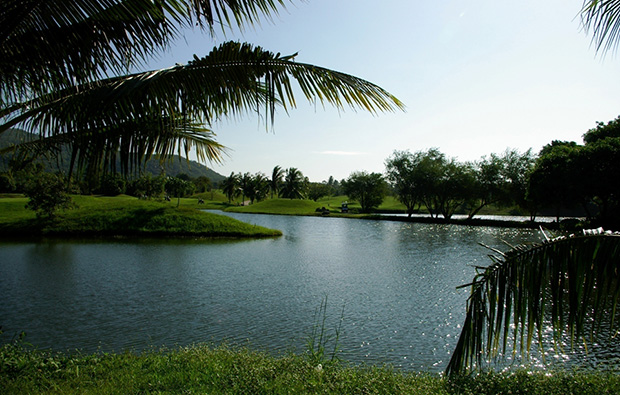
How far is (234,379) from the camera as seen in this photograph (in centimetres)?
605

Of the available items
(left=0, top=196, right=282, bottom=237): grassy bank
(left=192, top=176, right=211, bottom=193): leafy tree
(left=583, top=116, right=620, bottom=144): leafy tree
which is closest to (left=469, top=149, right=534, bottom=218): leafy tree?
(left=583, top=116, right=620, bottom=144): leafy tree

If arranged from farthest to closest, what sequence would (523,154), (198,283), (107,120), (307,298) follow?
(523,154) < (198,283) < (307,298) < (107,120)

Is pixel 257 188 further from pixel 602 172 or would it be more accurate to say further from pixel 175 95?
pixel 175 95

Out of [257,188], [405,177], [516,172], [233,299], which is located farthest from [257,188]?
[233,299]

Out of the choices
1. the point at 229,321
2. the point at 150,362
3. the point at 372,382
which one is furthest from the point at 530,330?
the point at 229,321

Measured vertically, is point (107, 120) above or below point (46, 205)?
above

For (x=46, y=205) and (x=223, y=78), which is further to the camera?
(x=46, y=205)

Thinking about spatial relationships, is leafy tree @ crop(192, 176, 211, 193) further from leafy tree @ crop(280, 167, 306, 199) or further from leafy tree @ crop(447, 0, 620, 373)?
leafy tree @ crop(447, 0, 620, 373)

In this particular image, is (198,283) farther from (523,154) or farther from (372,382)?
(523,154)

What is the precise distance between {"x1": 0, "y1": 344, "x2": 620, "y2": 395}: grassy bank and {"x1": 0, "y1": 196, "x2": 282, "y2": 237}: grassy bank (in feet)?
87.7

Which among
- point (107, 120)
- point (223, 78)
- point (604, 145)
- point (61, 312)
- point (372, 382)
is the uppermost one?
point (604, 145)

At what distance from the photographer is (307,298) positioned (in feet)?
43.8

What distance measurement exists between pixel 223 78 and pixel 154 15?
3.37ft

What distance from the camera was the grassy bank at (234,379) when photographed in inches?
223
